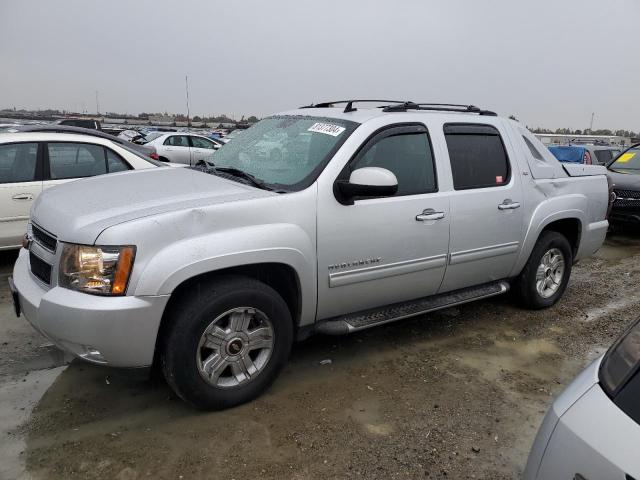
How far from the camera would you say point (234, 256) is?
2795mm

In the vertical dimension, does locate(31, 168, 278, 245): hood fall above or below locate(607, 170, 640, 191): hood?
above

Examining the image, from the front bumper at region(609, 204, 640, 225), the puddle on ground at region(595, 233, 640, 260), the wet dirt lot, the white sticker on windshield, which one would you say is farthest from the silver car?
the front bumper at region(609, 204, 640, 225)

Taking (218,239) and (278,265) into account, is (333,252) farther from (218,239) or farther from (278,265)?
(218,239)

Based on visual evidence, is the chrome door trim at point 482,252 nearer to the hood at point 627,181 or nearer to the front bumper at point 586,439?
the front bumper at point 586,439

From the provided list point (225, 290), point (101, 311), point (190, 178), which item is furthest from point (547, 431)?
point (190, 178)

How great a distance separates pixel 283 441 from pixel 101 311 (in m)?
1.21

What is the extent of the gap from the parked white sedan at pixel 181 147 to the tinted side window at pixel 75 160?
1153cm

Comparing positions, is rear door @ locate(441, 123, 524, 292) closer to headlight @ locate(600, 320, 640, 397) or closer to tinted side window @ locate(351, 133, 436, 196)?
tinted side window @ locate(351, 133, 436, 196)

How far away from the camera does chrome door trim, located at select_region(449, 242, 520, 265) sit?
3.89 m

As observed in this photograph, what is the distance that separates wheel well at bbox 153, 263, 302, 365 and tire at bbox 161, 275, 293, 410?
0.03 meters

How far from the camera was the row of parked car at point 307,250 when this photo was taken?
2547 millimetres

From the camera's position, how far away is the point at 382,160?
11.7 ft

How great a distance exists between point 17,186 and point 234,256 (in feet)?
12.6

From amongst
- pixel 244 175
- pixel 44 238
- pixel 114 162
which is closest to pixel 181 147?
pixel 114 162
